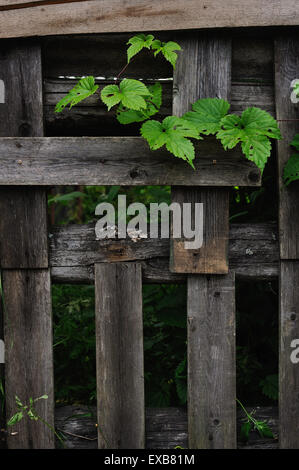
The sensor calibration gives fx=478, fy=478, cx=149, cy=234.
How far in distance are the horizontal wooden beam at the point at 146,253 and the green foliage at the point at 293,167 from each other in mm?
251

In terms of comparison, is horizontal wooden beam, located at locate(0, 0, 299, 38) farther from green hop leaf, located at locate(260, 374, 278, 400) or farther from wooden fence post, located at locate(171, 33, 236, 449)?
green hop leaf, located at locate(260, 374, 278, 400)

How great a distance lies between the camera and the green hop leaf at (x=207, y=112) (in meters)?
1.87

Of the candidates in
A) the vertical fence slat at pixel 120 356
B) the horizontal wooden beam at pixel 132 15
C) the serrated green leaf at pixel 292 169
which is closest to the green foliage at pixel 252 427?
the vertical fence slat at pixel 120 356

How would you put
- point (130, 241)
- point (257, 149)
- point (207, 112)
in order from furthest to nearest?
1. point (130, 241)
2. point (207, 112)
3. point (257, 149)

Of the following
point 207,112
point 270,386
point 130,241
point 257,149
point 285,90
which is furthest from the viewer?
point 270,386

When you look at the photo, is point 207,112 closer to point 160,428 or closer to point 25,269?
point 25,269

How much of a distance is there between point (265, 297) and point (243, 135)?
1.06 m

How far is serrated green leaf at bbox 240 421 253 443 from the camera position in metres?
2.10

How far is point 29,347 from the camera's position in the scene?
211 centimetres

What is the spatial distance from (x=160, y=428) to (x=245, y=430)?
38 centimetres

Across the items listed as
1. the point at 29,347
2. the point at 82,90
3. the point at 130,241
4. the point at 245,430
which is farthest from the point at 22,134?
the point at 245,430

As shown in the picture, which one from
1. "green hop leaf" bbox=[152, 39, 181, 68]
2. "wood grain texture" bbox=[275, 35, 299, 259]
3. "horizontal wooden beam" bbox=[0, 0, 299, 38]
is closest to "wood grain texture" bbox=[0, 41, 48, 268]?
"horizontal wooden beam" bbox=[0, 0, 299, 38]

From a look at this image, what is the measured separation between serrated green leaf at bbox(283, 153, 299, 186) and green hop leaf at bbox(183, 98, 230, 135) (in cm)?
33

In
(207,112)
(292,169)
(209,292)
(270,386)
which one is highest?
→ (207,112)
